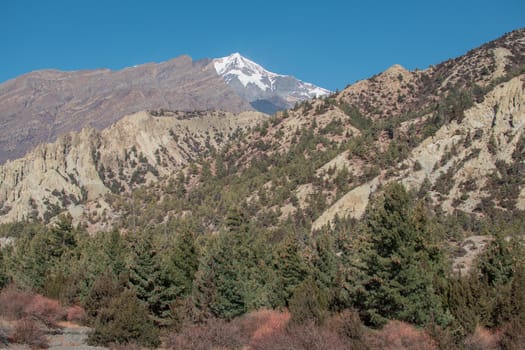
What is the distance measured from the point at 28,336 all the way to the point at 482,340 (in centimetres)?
2436

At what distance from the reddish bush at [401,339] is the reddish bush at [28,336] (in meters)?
18.8

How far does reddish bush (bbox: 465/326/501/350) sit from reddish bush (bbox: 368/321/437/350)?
228 cm

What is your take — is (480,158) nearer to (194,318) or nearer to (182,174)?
(194,318)

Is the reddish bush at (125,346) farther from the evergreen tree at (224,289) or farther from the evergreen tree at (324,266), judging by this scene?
the evergreen tree at (324,266)

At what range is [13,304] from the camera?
39000 mm

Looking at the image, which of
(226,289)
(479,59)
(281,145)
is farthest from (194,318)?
(479,59)

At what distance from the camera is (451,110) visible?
312 ft

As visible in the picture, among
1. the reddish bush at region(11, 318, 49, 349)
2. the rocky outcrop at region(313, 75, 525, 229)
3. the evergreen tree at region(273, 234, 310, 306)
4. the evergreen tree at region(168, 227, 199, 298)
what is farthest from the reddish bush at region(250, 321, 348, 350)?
the rocky outcrop at region(313, 75, 525, 229)

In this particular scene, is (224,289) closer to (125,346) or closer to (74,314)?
(125,346)

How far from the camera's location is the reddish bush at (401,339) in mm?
23250

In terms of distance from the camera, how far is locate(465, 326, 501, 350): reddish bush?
24.5m

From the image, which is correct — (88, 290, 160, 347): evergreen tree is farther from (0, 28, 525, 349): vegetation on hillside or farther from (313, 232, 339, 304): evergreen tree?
(313, 232, 339, 304): evergreen tree

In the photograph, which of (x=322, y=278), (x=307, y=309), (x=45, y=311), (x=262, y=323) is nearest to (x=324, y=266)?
(x=322, y=278)

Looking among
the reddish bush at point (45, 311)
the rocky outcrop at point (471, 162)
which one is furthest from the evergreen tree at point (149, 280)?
the rocky outcrop at point (471, 162)
